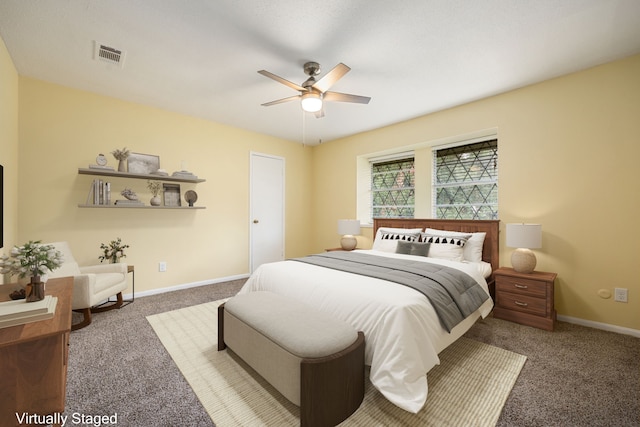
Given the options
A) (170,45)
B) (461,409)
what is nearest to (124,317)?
(170,45)

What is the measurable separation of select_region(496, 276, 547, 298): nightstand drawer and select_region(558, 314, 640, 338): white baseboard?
57 cm

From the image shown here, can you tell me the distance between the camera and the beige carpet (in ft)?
4.82

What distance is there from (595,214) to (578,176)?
41 cm

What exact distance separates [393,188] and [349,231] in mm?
1085

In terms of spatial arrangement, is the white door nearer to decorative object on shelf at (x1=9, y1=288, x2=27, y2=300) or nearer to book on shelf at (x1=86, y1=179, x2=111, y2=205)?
book on shelf at (x1=86, y1=179, x2=111, y2=205)

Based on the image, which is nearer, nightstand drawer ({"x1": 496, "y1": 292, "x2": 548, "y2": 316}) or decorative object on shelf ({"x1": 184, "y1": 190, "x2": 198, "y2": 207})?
nightstand drawer ({"x1": 496, "y1": 292, "x2": 548, "y2": 316})

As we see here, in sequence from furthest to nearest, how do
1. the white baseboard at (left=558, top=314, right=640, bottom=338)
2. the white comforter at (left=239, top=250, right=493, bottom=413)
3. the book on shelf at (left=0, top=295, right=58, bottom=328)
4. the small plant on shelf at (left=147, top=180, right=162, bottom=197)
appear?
the small plant on shelf at (left=147, top=180, right=162, bottom=197), the white baseboard at (left=558, top=314, right=640, bottom=338), the white comforter at (left=239, top=250, right=493, bottom=413), the book on shelf at (left=0, top=295, right=58, bottom=328)

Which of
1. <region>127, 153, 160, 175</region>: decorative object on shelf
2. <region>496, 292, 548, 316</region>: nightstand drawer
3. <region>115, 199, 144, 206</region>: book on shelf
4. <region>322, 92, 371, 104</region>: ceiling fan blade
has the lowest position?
<region>496, 292, 548, 316</region>: nightstand drawer

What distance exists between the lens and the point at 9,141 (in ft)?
8.34

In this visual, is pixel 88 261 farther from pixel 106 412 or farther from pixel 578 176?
pixel 578 176

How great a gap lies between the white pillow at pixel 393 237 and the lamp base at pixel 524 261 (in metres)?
1.09

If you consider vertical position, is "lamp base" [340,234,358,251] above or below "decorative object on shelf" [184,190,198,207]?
below

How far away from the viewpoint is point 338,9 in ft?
6.23

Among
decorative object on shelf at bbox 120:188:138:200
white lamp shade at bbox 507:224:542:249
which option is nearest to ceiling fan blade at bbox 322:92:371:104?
white lamp shade at bbox 507:224:542:249
